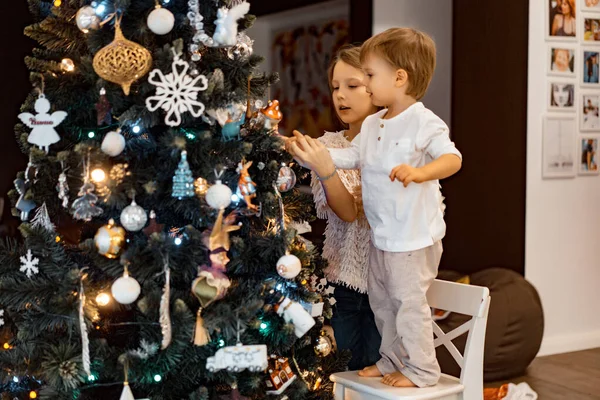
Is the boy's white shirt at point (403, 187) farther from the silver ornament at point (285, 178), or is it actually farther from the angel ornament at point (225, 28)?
the angel ornament at point (225, 28)

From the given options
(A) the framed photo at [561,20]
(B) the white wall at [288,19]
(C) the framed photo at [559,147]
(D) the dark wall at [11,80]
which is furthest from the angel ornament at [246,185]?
(D) the dark wall at [11,80]

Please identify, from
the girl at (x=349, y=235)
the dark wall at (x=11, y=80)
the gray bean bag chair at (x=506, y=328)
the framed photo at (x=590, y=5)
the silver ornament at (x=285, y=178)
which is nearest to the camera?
the silver ornament at (x=285, y=178)

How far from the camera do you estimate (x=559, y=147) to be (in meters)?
4.36

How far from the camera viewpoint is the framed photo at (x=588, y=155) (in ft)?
14.5

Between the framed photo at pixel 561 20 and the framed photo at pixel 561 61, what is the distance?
62 millimetres

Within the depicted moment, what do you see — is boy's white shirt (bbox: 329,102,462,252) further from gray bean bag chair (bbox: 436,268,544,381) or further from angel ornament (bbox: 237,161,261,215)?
gray bean bag chair (bbox: 436,268,544,381)

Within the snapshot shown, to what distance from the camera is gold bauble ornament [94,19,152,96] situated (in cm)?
159

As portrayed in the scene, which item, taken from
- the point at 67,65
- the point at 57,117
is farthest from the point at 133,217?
the point at 67,65

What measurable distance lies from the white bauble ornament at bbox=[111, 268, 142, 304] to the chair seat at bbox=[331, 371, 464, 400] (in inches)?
27.3

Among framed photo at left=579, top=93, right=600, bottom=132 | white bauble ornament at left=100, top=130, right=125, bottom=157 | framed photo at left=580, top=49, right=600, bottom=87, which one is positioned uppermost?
framed photo at left=580, top=49, right=600, bottom=87

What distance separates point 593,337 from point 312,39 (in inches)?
128

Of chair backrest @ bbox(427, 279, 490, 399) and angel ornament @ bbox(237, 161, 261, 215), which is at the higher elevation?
angel ornament @ bbox(237, 161, 261, 215)

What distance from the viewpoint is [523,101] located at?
427 cm

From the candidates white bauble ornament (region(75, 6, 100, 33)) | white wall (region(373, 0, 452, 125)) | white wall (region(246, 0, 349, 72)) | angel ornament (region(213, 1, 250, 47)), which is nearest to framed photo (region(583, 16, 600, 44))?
white wall (region(373, 0, 452, 125))
